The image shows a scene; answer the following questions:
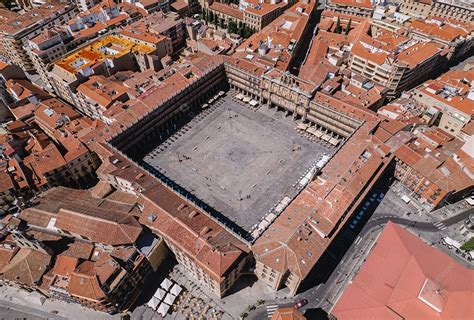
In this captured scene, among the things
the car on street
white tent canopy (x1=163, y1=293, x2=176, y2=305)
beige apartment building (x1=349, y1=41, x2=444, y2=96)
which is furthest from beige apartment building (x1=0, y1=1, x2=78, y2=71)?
the car on street

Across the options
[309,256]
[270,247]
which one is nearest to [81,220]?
[270,247]

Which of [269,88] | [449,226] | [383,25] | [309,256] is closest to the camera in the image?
[309,256]

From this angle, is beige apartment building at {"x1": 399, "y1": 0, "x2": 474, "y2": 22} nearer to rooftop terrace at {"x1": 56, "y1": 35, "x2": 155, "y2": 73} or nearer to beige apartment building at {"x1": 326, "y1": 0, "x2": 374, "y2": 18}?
beige apartment building at {"x1": 326, "y1": 0, "x2": 374, "y2": 18}

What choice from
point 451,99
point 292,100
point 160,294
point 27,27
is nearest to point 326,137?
point 292,100

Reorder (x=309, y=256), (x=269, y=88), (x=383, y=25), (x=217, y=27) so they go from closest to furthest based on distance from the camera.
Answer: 1. (x=309, y=256)
2. (x=269, y=88)
3. (x=383, y=25)
4. (x=217, y=27)

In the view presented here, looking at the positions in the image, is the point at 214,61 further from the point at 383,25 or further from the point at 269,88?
the point at 383,25
